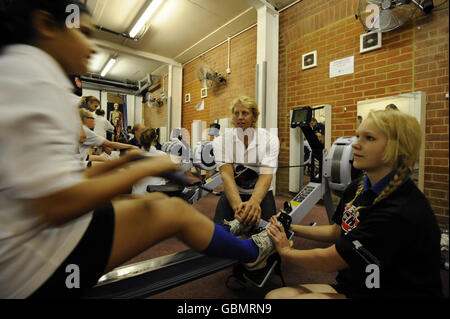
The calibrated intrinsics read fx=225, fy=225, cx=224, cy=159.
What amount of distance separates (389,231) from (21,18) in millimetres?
1127

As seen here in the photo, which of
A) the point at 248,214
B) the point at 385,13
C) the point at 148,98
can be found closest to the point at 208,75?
the point at 148,98

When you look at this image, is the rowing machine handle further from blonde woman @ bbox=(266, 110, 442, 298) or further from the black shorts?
blonde woman @ bbox=(266, 110, 442, 298)

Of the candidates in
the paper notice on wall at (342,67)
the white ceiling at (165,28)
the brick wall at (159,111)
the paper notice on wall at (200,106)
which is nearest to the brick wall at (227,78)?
the paper notice on wall at (200,106)

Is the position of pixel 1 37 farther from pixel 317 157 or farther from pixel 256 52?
pixel 256 52

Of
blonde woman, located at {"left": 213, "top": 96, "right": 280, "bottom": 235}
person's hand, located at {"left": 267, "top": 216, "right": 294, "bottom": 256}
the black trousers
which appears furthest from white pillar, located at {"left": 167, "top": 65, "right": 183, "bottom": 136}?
person's hand, located at {"left": 267, "top": 216, "right": 294, "bottom": 256}

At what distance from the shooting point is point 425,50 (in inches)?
30.4

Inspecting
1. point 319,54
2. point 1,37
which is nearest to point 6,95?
point 1,37

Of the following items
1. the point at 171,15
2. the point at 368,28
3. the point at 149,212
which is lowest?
the point at 149,212

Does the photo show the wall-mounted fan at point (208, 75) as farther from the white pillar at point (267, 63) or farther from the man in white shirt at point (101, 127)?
the man in white shirt at point (101, 127)

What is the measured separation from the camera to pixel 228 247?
2.83ft

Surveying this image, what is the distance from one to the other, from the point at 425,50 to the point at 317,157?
4.41ft

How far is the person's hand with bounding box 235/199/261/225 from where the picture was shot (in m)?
1.34

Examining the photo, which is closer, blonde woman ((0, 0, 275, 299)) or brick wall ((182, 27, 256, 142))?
blonde woman ((0, 0, 275, 299))

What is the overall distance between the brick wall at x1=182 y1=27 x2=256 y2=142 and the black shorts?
3811mm
